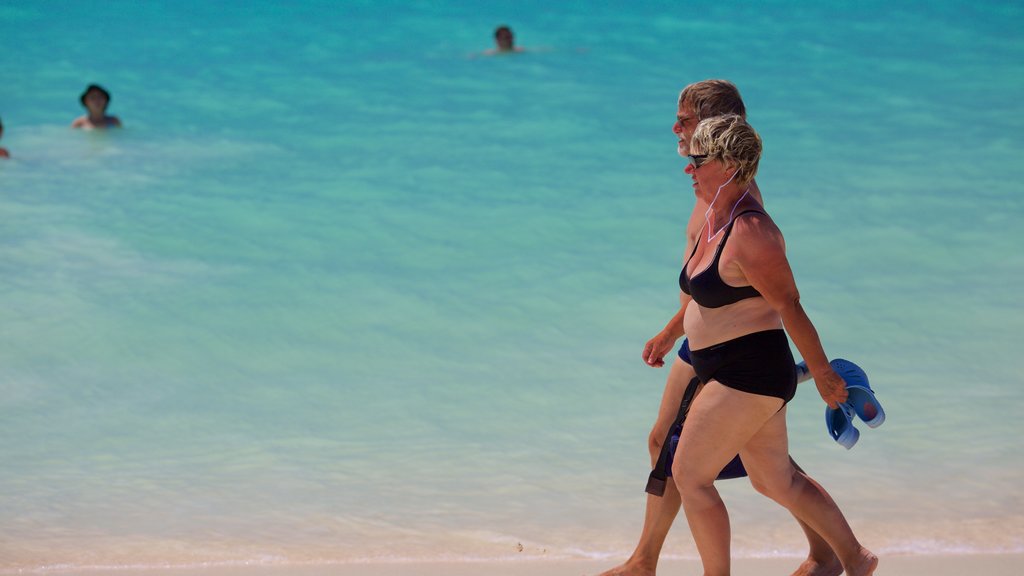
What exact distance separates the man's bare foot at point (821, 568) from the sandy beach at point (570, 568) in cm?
13

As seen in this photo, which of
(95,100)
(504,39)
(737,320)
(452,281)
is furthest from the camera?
(504,39)

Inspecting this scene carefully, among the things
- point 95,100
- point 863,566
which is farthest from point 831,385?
point 95,100

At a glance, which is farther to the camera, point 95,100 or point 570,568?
point 95,100

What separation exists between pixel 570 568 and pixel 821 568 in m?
0.79

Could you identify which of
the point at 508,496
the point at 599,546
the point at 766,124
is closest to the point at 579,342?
the point at 508,496

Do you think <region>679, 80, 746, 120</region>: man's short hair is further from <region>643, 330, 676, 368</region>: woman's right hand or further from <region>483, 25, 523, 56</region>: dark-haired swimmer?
<region>483, 25, 523, 56</region>: dark-haired swimmer

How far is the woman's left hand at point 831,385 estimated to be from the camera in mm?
Answer: 3211

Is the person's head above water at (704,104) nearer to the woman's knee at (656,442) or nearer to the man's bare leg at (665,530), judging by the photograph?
the man's bare leg at (665,530)

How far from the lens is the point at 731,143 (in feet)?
10.4

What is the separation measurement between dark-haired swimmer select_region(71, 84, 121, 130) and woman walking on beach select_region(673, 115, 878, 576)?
8.93m

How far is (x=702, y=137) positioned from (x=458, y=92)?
9.57 meters

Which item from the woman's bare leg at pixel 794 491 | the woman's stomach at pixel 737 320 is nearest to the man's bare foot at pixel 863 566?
the woman's bare leg at pixel 794 491

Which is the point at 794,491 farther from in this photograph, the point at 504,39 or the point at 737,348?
the point at 504,39

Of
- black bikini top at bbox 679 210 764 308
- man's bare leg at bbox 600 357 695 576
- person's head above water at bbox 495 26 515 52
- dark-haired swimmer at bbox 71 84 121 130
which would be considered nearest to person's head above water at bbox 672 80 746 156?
black bikini top at bbox 679 210 764 308
